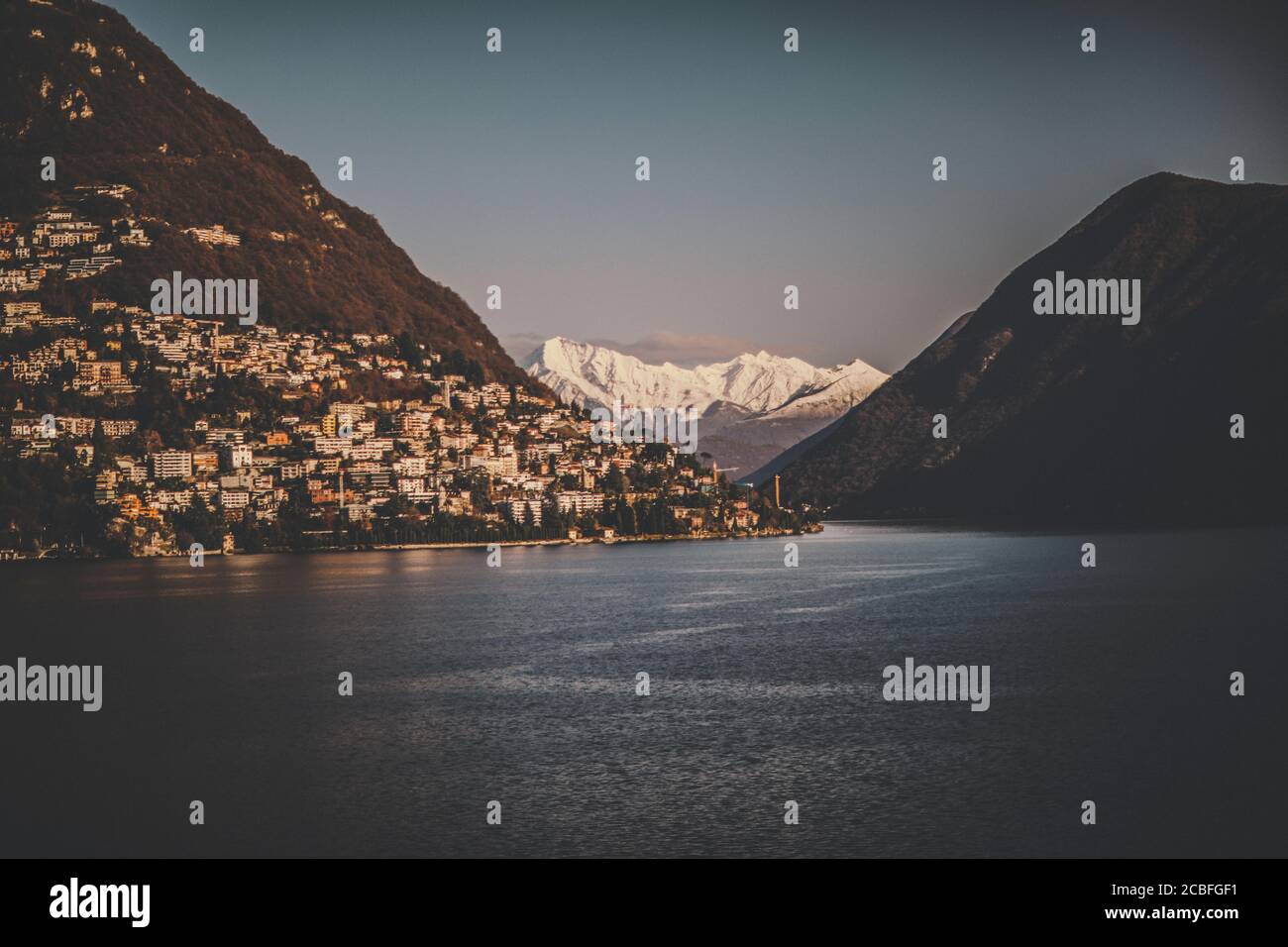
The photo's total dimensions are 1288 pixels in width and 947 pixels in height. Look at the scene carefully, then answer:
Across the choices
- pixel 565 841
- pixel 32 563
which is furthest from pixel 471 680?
pixel 32 563

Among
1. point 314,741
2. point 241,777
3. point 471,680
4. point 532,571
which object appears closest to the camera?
point 241,777

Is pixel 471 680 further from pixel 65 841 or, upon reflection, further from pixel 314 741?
pixel 65 841

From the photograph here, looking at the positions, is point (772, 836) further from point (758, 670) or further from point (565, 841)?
point (758, 670)

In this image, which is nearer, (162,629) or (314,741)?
(314,741)
